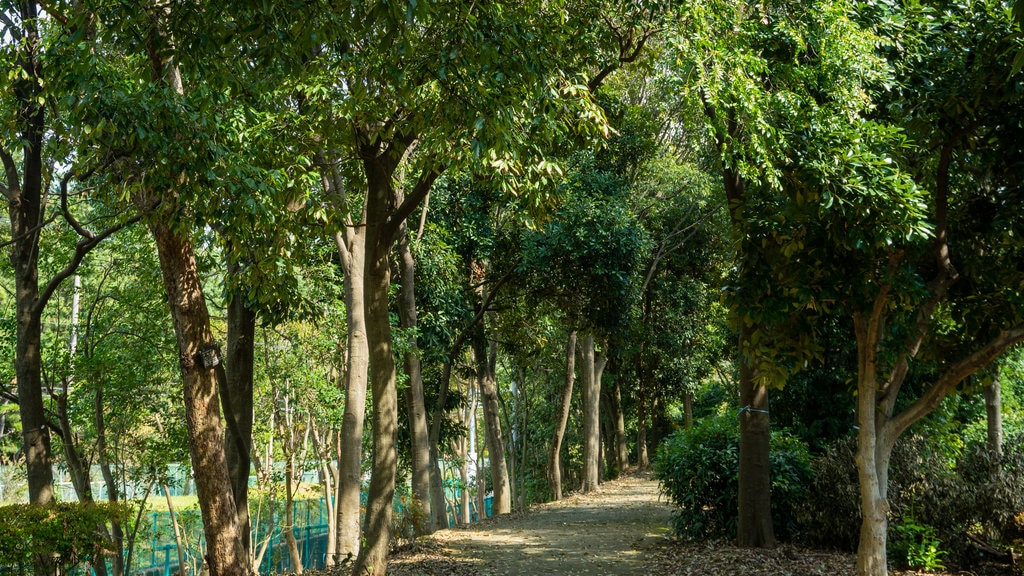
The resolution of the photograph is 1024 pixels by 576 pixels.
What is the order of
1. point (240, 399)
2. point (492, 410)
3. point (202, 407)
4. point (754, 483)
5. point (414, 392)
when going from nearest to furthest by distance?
point (202, 407)
point (240, 399)
point (754, 483)
point (414, 392)
point (492, 410)

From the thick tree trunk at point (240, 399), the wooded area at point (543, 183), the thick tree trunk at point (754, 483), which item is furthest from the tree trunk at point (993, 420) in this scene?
the thick tree trunk at point (240, 399)

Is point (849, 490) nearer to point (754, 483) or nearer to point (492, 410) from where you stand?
point (754, 483)

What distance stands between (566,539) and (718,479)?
2.79m

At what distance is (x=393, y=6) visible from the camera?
4.99 m

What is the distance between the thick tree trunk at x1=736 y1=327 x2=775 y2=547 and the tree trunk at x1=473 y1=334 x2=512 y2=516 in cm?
794

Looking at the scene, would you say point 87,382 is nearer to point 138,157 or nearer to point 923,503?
point 138,157

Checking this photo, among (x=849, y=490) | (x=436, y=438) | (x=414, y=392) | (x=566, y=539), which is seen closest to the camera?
(x=849, y=490)

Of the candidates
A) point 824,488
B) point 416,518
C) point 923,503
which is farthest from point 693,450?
point 416,518

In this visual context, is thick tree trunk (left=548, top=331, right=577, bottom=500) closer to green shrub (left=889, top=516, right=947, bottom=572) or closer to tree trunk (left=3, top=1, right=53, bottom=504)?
green shrub (left=889, top=516, right=947, bottom=572)

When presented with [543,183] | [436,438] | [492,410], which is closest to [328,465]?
[492,410]

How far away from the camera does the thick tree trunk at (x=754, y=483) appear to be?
10.0 metres

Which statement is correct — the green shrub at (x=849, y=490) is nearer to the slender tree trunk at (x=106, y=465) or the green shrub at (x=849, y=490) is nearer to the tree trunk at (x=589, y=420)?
the slender tree trunk at (x=106, y=465)

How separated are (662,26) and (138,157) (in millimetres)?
5750

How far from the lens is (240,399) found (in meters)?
9.06
